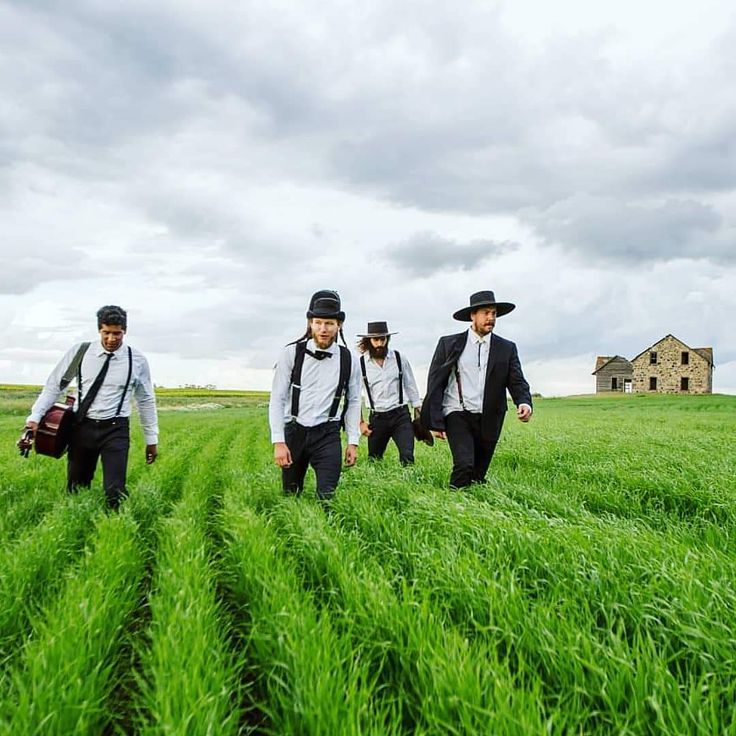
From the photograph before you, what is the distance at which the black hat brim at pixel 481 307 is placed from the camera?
6.74 metres

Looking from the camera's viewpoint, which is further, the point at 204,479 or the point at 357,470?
the point at 204,479

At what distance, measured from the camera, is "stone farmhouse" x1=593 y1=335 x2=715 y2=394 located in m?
67.9

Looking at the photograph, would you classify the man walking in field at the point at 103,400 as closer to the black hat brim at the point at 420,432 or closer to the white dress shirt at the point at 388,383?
the white dress shirt at the point at 388,383

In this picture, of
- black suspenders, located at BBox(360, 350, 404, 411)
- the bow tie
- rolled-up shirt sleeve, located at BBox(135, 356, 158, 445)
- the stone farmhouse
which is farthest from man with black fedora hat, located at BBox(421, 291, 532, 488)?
the stone farmhouse

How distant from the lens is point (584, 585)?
3.62 metres

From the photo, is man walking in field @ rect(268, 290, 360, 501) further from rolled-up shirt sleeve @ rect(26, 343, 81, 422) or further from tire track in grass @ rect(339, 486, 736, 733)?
rolled-up shirt sleeve @ rect(26, 343, 81, 422)

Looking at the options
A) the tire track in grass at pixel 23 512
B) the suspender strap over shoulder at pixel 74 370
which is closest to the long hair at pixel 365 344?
the suspender strap over shoulder at pixel 74 370

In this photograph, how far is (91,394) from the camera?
645cm

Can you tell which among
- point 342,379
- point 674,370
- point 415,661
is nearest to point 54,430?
point 342,379

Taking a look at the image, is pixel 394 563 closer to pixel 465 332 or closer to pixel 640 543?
pixel 640 543

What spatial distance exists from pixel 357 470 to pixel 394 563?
13.4ft

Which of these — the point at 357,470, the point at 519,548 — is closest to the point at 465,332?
the point at 357,470

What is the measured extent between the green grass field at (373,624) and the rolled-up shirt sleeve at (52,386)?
103cm

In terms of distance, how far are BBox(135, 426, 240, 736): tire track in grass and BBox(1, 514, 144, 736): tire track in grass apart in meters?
0.19
